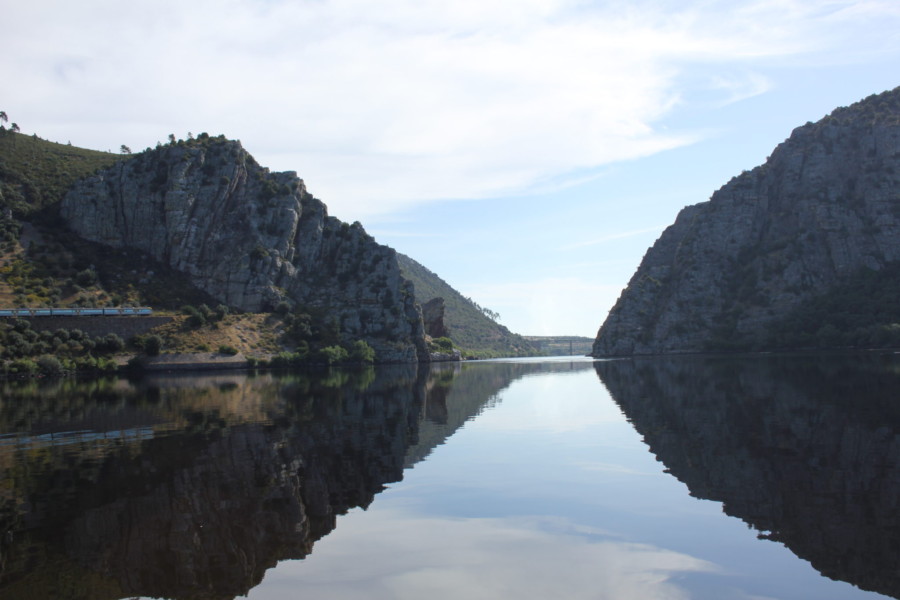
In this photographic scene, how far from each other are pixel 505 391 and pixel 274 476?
45.4 m

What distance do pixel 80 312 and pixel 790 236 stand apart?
542ft

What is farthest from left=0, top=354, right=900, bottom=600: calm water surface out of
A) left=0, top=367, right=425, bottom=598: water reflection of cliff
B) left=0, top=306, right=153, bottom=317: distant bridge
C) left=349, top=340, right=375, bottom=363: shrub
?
left=349, top=340, right=375, bottom=363: shrub

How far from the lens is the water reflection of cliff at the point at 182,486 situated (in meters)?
15.2

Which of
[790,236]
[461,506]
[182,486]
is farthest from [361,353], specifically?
[461,506]

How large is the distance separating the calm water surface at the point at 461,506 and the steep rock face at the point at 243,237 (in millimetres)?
116082

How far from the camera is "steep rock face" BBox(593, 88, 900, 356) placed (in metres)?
163

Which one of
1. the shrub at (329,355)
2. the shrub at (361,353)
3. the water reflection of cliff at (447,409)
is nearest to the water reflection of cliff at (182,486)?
the water reflection of cliff at (447,409)

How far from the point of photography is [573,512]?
65.9ft

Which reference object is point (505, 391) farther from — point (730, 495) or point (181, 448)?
point (730, 495)

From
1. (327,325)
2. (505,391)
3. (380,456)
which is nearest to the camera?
(380,456)

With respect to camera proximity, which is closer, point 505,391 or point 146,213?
point 505,391

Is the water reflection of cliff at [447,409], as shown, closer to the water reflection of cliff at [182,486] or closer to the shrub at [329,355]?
the water reflection of cliff at [182,486]

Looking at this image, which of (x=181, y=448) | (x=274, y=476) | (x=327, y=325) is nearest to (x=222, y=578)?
(x=274, y=476)

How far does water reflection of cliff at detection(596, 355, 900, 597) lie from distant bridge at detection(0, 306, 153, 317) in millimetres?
103300
